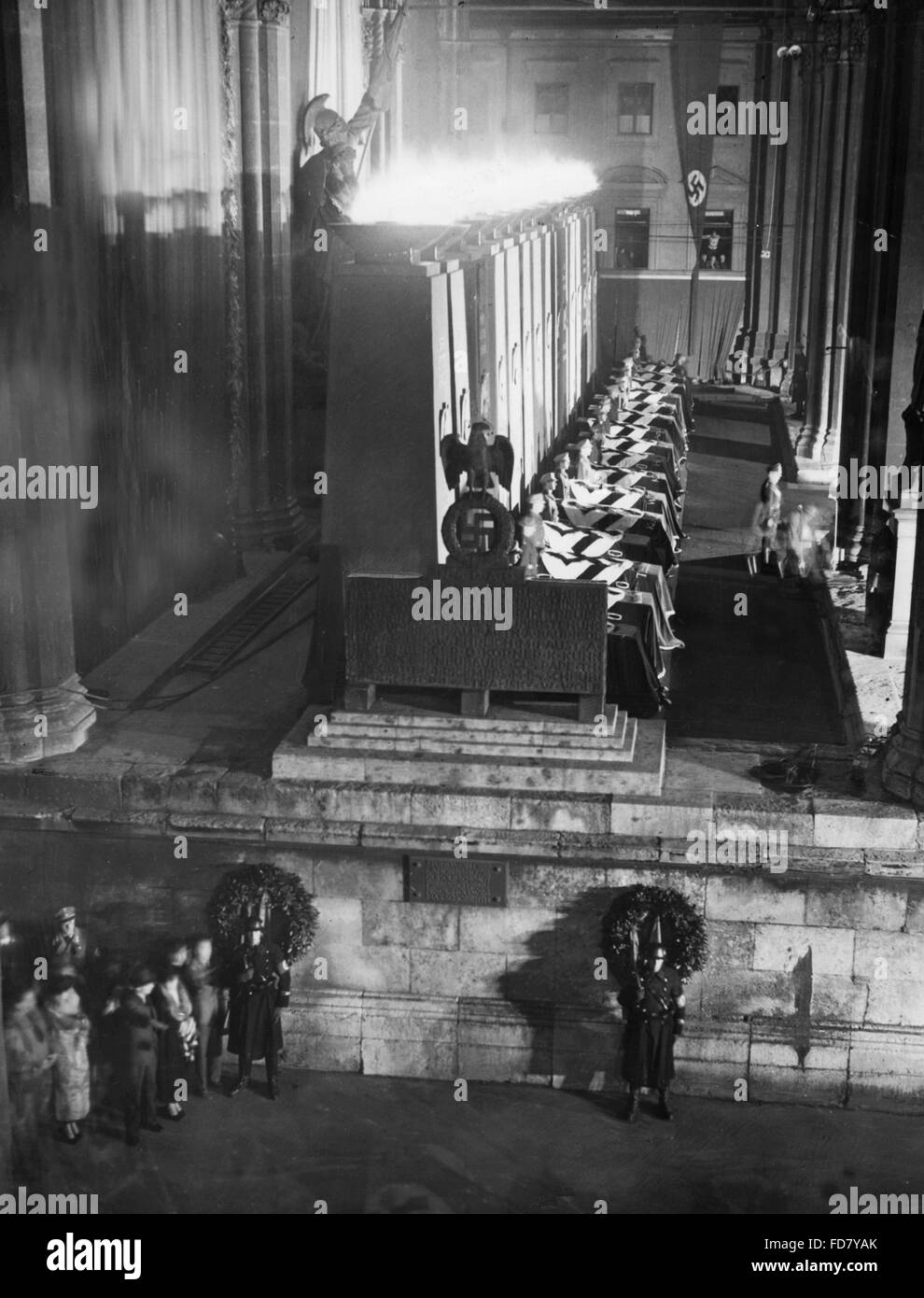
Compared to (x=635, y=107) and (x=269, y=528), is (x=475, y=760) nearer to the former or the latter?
(x=269, y=528)

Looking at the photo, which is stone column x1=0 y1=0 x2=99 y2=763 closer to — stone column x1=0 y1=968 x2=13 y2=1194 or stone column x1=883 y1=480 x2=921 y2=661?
stone column x1=0 y1=968 x2=13 y2=1194

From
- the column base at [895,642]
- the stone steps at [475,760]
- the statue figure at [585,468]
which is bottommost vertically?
the column base at [895,642]

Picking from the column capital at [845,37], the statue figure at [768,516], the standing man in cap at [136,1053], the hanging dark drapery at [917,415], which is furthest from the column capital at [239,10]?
the standing man in cap at [136,1053]

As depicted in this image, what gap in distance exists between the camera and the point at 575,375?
3023cm

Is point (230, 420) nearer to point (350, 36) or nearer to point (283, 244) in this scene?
point (283, 244)

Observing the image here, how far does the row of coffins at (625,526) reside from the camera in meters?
15.2

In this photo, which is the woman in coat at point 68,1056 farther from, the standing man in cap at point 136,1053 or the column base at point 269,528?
the column base at point 269,528

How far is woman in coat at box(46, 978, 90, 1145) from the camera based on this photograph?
11695 millimetres

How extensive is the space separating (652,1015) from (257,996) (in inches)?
108

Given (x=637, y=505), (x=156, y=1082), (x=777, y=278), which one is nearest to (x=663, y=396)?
(x=637, y=505)

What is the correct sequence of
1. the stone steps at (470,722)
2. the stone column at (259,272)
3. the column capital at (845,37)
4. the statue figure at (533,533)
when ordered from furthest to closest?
the column capital at (845,37) → the stone column at (259,272) → the statue figure at (533,533) → the stone steps at (470,722)

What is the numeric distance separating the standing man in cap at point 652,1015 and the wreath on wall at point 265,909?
2.32m

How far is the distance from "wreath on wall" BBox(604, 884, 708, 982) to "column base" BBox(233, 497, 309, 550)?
31.5 feet

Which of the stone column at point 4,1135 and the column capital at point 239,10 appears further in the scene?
the column capital at point 239,10
